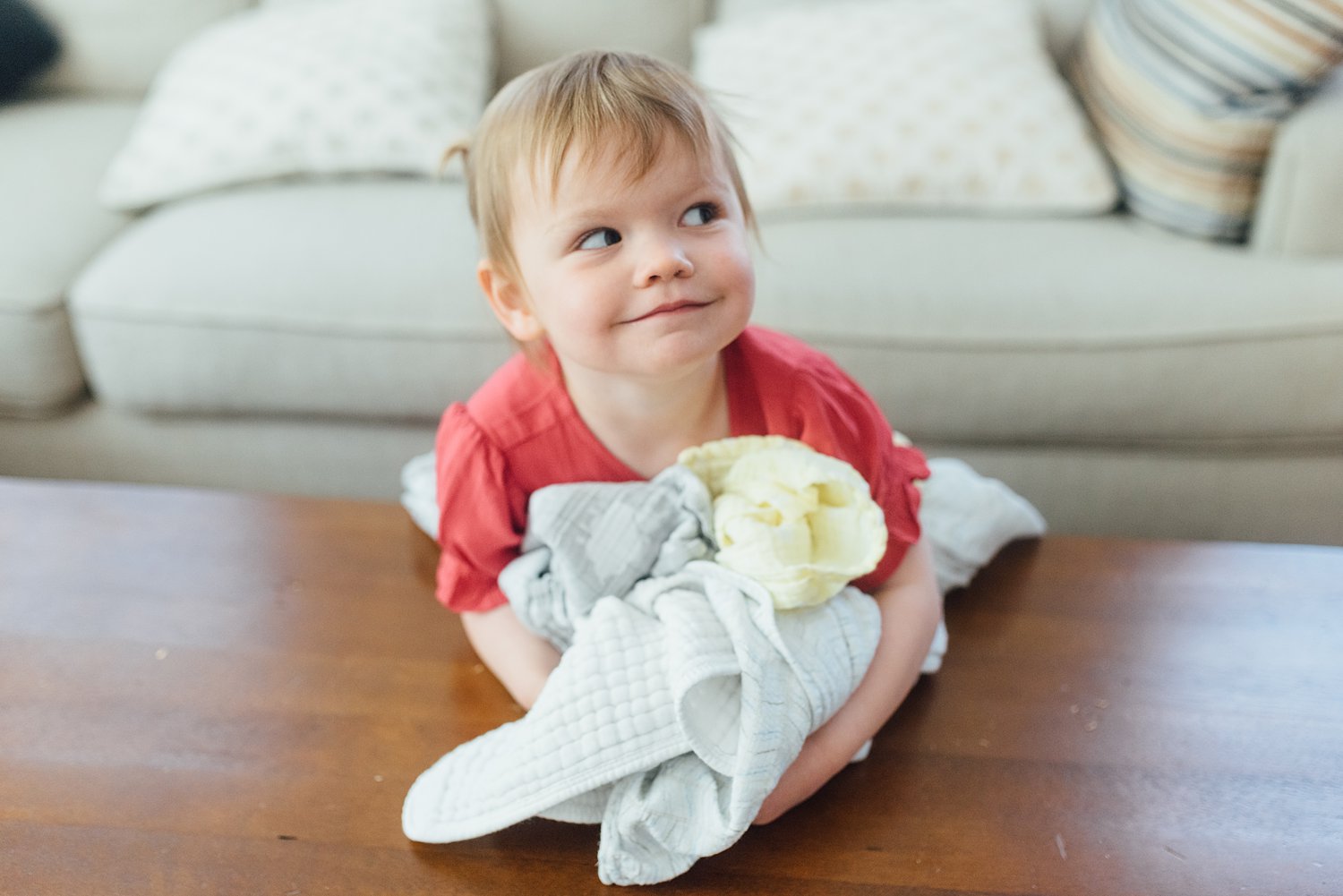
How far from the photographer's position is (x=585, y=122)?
27.5 inches

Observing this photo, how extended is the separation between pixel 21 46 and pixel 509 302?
1.50m

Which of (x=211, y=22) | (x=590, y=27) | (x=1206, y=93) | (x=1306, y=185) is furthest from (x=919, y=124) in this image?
(x=211, y=22)

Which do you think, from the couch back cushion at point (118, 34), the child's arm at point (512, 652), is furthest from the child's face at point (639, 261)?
the couch back cushion at point (118, 34)

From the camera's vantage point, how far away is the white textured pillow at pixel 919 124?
142 cm

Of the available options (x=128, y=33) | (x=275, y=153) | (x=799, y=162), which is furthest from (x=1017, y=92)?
(x=128, y=33)

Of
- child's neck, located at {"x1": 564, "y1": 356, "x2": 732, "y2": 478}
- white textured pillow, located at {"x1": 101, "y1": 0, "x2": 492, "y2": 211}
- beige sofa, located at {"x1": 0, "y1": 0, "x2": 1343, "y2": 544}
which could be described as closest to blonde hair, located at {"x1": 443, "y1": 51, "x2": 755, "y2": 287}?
child's neck, located at {"x1": 564, "y1": 356, "x2": 732, "y2": 478}

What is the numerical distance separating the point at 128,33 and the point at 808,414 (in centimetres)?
169

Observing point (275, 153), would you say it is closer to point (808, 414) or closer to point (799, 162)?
point (799, 162)

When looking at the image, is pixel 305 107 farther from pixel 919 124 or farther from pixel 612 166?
pixel 612 166

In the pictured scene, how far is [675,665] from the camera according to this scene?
672 mm

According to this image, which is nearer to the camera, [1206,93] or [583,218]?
[583,218]

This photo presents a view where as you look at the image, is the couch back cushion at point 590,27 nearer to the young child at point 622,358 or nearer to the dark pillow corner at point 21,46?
the dark pillow corner at point 21,46

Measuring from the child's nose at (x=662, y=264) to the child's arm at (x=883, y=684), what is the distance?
297 millimetres

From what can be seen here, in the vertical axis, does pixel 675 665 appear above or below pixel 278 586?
above
